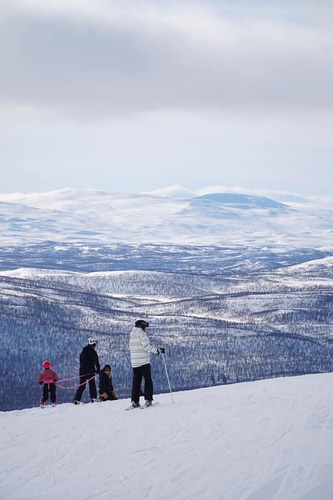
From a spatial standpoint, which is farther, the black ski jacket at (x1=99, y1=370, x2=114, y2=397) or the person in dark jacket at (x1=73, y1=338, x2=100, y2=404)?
the black ski jacket at (x1=99, y1=370, x2=114, y2=397)

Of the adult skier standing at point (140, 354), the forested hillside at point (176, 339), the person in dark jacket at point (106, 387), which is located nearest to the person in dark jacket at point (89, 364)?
the person in dark jacket at point (106, 387)

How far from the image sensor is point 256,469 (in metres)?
12.2

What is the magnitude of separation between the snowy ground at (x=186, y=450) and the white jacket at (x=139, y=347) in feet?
4.36

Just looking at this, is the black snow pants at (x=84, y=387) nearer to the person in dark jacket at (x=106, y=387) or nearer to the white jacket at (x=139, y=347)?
the person in dark jacket at (x=106, y=387)

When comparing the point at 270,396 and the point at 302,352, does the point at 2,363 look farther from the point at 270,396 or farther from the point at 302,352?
the point at 270,396

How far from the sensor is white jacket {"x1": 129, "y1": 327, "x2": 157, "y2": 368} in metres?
20.0

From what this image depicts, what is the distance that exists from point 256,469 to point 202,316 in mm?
172912

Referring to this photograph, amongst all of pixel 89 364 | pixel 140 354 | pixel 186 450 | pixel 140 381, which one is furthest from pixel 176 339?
pixel 186 450

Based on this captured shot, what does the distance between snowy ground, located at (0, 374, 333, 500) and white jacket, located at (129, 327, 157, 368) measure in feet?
4.36

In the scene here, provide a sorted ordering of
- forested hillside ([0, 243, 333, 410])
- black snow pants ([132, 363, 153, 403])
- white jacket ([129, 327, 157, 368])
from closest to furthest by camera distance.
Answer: white jacket ([129, 327, 157, 368]), black snow pants ([132, 363, 153, 403]), forested hillside ([0, 243, 333, 410])

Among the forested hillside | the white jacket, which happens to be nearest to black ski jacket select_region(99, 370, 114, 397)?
the white jacket

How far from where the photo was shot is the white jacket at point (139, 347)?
20000 mm

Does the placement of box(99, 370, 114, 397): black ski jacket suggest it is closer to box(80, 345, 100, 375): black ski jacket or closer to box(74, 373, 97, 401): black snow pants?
box(74, 373, 97, 401): black snow pants

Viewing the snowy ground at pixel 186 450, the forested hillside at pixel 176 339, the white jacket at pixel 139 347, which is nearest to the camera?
the snowy ground at pixel 186 450
